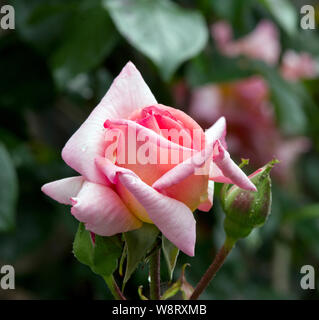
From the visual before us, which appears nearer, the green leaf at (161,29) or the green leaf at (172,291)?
the green leaf at (172,291)

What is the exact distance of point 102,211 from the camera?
28 centimetres

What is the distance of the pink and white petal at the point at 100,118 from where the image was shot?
0.30 m

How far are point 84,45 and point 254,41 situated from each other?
1.48 ft

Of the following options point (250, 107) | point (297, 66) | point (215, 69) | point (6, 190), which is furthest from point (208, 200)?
point (297, 66)

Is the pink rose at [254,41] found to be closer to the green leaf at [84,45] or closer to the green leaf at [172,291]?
the green leaf at [84,45]

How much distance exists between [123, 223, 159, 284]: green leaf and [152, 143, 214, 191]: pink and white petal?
0.08 ft

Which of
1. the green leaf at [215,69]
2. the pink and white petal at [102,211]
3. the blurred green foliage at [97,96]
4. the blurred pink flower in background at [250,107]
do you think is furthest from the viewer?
the blurred pink flower in background at [250,107]

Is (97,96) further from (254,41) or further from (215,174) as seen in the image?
(215,174)

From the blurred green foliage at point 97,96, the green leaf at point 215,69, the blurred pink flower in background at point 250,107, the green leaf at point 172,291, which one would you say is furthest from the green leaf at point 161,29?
the green leaf at point 172,291

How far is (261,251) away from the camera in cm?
111

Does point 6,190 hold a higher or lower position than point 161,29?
lower

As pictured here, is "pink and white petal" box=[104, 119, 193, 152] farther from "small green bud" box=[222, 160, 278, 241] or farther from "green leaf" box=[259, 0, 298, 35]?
"green leaf" box=[259, 0, 298, 35]

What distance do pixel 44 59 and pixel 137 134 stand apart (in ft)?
2.24
